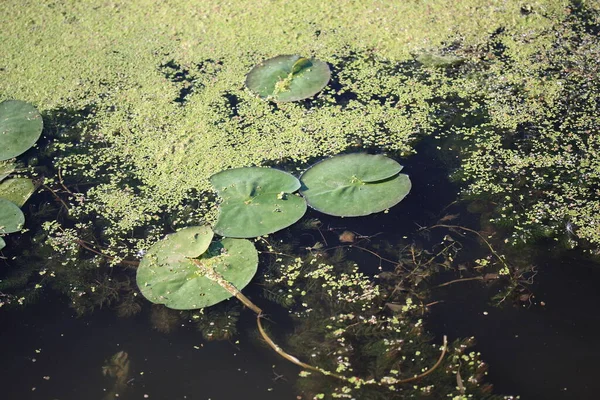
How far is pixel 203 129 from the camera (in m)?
2.64

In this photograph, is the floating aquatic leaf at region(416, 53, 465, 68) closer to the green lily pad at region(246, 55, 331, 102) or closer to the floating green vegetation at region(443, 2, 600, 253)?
the floating green vegetation at region(443, 2, 600, 253)

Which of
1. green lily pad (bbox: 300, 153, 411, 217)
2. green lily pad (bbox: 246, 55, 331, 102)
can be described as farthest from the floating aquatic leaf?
green lily pad (bbox: 300, 153, 411, 217)

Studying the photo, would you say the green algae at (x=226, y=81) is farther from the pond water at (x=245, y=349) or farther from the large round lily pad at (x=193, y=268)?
the pond water at (x=245, y=349)

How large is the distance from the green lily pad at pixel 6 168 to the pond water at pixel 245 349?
2.14 ft

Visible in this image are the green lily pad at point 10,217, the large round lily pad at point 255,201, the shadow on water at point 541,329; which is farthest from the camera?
the green lily pad at point 10,217

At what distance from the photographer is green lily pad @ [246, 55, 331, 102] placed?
277 cm

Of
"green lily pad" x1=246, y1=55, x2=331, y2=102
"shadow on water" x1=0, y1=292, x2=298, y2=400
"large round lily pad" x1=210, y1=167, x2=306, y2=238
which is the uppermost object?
"green lily pad" x1=246, y1=55, x2=331, y2=102

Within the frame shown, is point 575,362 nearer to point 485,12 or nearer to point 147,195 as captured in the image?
point 147,195

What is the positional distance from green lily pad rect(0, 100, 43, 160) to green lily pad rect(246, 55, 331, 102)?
36.2 inches

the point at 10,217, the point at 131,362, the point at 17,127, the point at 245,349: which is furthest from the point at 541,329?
the point at 17,127

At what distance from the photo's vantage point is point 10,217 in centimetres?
232

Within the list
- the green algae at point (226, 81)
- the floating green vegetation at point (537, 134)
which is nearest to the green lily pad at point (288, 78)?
the green algae at point (226, 81)

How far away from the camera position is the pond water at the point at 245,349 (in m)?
1.79

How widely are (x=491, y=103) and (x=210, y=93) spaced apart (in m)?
1.22
